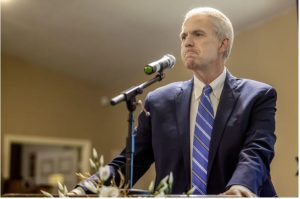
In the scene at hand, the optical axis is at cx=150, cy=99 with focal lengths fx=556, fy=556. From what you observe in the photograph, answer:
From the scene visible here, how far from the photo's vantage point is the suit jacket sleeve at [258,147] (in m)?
1.40

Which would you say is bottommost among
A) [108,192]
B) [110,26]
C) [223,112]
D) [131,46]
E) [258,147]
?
[108,192]

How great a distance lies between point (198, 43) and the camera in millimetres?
1695

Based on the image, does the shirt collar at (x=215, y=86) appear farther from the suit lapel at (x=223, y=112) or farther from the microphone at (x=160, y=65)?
the microphone at (x=160, y=65)

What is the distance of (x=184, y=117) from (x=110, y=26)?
1.26 m

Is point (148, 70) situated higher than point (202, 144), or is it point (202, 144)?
point (148, 70)

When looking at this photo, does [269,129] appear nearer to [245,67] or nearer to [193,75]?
[193,75]

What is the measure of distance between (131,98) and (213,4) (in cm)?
82

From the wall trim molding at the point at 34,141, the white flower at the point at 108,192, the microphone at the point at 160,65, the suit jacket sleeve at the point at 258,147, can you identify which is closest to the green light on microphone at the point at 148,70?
the microphone at the point at 160,65

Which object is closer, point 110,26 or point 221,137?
point 221,137

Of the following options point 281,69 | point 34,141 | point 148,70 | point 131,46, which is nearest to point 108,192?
point 148,70

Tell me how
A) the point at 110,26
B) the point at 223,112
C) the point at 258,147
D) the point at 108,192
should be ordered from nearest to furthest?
the point at 108,192 → the point at 258,147 → the point at 223,112 → the point at 110,26

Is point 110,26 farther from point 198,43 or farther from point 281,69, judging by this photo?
point 198,43

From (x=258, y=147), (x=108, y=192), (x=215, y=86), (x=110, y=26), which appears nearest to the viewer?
(x=108, y=192)

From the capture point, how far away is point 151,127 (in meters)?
1.72
